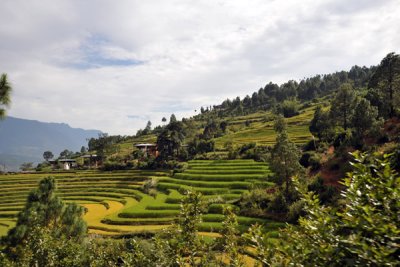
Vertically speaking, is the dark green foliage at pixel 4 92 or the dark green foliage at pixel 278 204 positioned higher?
the dark green foliage at pixel 4 92

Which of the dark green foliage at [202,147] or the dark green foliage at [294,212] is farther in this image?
the dark green foliage at [202,147]

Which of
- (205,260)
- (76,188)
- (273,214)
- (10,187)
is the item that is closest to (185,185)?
(273,214)

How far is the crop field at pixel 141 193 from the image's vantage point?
51.4 m

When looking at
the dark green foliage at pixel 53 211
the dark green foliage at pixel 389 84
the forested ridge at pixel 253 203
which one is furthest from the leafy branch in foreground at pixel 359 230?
the dark green foliage at pixel 389 84

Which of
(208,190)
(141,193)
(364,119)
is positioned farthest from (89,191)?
(364,119)

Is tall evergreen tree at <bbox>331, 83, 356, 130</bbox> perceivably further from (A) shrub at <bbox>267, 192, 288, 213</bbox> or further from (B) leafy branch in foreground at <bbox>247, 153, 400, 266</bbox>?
(B) leafy branch in foreground at <bbox>247, 153, 400, 266</bbox>

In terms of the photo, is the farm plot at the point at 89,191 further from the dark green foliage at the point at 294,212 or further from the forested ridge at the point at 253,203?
the dark green foliage at the point at 294,212

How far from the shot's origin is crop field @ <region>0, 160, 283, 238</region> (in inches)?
2025

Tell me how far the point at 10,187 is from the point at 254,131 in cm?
8602

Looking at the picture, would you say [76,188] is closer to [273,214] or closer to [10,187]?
[10,187]

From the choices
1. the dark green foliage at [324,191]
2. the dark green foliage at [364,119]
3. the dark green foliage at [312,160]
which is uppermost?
the dark green foliage at [364,119]

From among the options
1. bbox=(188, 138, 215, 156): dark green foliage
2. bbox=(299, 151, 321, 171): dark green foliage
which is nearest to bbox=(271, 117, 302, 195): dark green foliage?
bbox=(299, 151, 321, 171): dark green foliage

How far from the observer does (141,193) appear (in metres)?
72.9

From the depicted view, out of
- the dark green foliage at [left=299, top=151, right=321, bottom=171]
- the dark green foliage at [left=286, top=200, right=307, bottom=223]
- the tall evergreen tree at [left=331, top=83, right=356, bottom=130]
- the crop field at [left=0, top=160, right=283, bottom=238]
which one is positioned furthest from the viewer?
the tall evergreen tree at [left=331, top=83, right=356, bottom=130]
